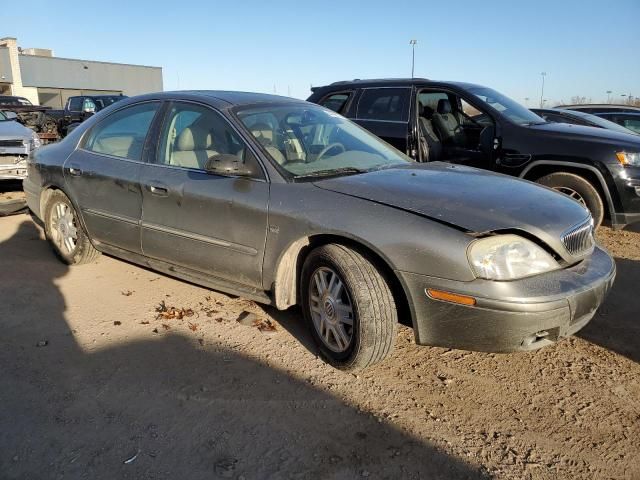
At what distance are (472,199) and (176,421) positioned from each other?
1.93 meters

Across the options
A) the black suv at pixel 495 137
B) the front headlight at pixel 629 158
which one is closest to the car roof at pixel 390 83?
the black suv at pixel 495 137

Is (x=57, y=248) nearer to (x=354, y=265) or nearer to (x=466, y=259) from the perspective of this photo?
(x=354, y=265)

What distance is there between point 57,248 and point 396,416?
12.4ft

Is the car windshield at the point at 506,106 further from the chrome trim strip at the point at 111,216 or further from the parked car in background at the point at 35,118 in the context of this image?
the parked car in background at the point at 35,118

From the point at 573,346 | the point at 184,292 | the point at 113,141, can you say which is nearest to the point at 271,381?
the point at 184,292

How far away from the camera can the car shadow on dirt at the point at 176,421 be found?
2275mm

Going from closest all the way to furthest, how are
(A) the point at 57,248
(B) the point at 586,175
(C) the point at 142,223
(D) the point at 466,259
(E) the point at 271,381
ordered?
(D) the point at 466,259, (E) the point at 271,381, (C) the point at 142,223, (A) the point at 57,248, (B) the point at 586,175

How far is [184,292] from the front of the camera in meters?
4.28

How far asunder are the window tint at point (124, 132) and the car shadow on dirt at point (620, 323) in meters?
3.51

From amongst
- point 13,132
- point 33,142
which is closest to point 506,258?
point 33,142

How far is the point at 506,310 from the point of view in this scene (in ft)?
8.23

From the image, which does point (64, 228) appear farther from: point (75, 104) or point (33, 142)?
point (75, 104)

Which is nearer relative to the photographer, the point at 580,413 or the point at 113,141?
the point at 580,413

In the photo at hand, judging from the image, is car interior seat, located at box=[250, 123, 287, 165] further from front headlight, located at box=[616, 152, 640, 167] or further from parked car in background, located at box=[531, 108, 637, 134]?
parked car in background, located at box=[531, 108, 637, 134]
